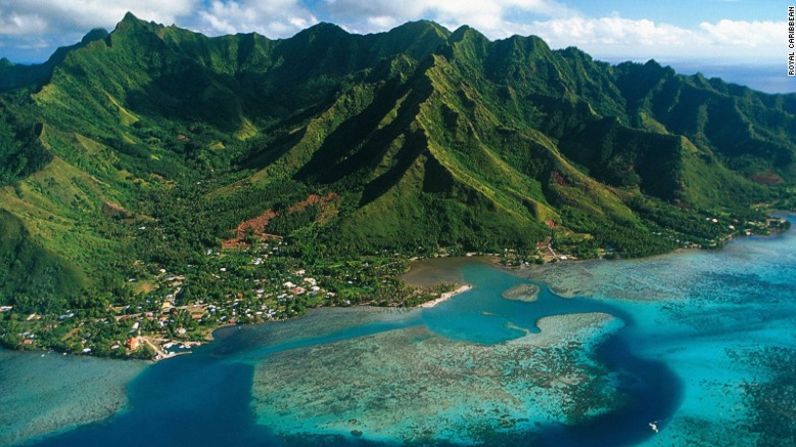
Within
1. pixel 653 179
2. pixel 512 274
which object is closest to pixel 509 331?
pixel 512 274

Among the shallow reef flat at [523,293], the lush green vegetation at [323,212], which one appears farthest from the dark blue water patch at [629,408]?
the lush green vegetation at [323,212]

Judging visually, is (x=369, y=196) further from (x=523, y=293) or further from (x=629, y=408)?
(x=629, y=408)

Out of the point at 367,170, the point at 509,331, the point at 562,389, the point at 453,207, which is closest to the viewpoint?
the point at 562,389

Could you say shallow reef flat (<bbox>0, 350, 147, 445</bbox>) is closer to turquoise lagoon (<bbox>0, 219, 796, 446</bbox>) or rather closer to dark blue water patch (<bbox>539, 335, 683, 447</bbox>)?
turquoise lagoon (<bbox>0, 219, 796, 446</bbox>)

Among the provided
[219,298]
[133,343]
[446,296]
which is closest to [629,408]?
[446,296]

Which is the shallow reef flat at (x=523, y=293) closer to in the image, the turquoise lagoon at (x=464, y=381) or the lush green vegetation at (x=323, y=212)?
the turquoise lagoon at (x=464, y=381)

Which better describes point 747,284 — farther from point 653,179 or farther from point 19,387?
point 19,387
